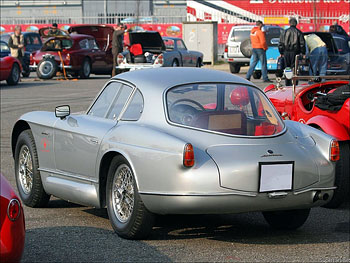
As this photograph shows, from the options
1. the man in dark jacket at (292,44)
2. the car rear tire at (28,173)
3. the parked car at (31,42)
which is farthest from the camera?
the parked car at (31,42)

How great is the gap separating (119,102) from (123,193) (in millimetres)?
933

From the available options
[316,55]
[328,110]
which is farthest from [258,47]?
[328,110]

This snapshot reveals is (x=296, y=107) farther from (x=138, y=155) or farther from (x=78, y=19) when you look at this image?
(x=78, y=19)

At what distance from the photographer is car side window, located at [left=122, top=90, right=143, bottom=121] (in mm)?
6551

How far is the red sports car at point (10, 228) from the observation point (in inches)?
170

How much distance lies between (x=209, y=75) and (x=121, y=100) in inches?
30.8

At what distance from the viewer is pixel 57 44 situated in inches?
1029

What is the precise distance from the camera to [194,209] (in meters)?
5.88

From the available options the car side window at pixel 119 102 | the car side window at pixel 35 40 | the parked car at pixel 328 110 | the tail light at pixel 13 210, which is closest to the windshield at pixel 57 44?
the car side window at pixel 35 40

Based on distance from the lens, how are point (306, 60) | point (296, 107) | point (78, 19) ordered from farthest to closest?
point (78, 19) → point (306, 60) → point (296, 107)

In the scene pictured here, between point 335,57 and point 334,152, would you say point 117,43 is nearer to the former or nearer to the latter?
point 335,57

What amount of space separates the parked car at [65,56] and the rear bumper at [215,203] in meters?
20.4

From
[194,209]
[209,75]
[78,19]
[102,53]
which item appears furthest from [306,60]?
[78,19]

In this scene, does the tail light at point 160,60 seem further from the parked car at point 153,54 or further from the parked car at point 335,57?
the parked car at point 335,57
